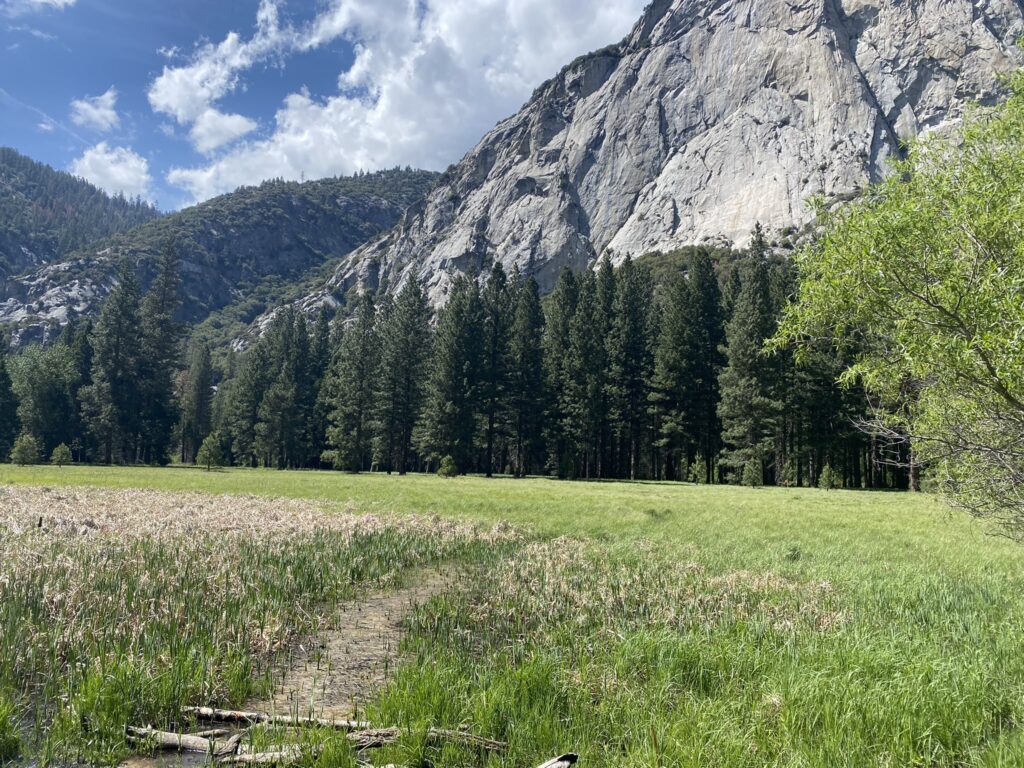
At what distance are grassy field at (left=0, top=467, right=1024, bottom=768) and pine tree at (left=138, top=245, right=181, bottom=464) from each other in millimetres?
73657

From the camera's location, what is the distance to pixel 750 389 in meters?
51.6

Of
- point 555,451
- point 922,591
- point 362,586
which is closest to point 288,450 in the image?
point 555,451

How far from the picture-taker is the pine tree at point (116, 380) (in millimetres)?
71562

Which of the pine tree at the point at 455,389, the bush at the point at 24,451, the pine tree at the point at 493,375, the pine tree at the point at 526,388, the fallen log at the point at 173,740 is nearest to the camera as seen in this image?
the fallen log at the point at 173,740

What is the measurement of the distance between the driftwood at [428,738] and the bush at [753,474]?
4769 cm

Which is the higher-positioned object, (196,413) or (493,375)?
(493,375)

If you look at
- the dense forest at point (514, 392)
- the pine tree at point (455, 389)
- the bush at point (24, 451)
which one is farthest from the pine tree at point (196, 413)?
the pine tree at point (455, 389)

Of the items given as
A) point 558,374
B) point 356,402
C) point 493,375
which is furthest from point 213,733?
point 356,402

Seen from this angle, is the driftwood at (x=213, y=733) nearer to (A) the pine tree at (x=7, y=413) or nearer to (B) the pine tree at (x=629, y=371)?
(B) the pine tree at (x=629, y=371)

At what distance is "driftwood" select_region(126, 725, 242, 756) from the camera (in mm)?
5015

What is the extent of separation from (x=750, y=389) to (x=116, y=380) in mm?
75952

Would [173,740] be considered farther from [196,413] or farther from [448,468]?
[196,413]

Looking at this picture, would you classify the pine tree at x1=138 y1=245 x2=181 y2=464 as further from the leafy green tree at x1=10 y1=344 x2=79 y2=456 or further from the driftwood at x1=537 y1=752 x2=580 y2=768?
the driftwood at x1=537 y1=752 x2=580 y2=768

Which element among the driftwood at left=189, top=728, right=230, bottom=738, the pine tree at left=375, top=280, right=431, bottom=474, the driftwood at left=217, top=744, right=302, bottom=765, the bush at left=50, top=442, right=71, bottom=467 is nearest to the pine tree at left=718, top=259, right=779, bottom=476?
the pine tree at left=375, top=280, right=431, bottom=474
